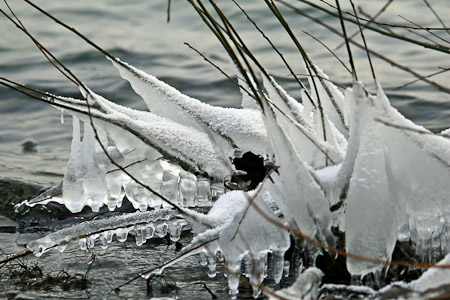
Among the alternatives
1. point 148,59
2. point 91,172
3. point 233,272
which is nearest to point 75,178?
point 91,172

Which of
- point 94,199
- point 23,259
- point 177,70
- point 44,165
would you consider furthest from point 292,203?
point 177,70

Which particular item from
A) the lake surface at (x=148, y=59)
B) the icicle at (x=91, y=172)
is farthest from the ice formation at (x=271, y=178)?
the lake surface at (x=148, y=59)

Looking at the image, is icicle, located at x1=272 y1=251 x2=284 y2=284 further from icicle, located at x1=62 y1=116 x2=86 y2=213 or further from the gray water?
the gray water

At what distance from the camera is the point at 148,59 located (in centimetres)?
643

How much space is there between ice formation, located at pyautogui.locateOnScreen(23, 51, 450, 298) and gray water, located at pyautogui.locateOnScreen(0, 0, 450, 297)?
6.76 feet

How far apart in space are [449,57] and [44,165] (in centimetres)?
368

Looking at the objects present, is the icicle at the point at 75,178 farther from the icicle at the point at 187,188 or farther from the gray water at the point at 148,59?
the gray water at the point at 148,59

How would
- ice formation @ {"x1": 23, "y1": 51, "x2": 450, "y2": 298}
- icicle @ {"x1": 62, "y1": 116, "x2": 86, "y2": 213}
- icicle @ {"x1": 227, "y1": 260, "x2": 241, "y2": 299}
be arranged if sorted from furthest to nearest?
icicle @ {"x1": 62, "y1": 116, "x2": 86, "y2": 213} → icicle @ {"x1": 227, "y1": 260, "x2": 241, "y2": 299} → ice formation @ {"x1": 23, "y1": 51, "x2": 450, "y2": 298}

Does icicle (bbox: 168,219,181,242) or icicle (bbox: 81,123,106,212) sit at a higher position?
icicle (bbox: 81,123,106,212)

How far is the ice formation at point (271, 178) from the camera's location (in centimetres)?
184

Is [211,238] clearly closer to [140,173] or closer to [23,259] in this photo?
[140,173]

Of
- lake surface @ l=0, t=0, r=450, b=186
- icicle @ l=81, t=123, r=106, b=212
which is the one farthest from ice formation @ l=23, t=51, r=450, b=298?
lake surface @ l=0, t=0, r=450, b=186

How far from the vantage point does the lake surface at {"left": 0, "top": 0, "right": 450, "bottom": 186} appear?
525cm

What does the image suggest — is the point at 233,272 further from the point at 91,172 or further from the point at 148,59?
the point at 148,59
